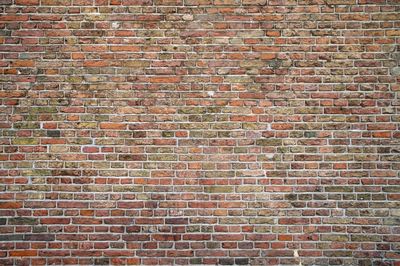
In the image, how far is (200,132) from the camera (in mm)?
3648

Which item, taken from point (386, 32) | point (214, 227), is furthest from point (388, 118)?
point (214, 227)

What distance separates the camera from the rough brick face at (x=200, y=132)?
11.7ft

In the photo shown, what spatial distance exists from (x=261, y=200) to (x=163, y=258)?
109 cm

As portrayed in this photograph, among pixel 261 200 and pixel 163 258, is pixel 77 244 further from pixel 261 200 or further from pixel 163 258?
pixel 261 200

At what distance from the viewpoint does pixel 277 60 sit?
12.1 feet

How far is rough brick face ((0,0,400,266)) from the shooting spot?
3572 millimetres

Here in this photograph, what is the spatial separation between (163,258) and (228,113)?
1.52 m

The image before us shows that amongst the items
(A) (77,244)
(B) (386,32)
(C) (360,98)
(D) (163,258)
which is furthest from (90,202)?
(B) (386,32)

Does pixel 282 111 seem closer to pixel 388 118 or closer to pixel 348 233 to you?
pixel 388 118

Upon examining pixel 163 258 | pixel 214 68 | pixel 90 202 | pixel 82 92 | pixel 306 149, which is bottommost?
pixel 163 258

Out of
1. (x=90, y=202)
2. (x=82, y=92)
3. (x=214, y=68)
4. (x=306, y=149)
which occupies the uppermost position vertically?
(x=214, y=68)

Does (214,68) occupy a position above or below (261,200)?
above

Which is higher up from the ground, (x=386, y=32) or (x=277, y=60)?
(x=386, y=32)

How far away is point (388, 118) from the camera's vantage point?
3635mm
